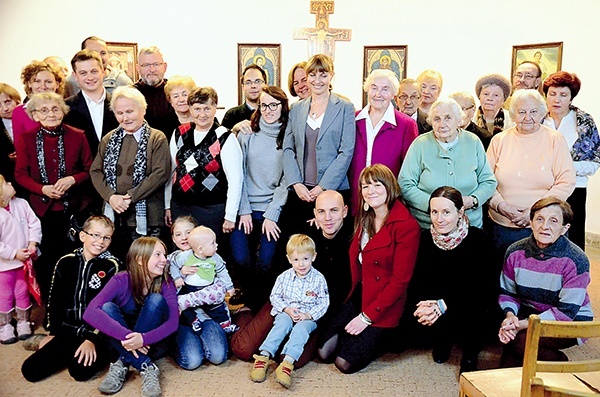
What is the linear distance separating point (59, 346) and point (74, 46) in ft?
13.8

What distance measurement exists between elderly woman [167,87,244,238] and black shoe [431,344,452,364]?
1.43m

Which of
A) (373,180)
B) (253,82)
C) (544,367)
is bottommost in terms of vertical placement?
(544,367)

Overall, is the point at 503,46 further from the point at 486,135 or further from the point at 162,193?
the point at 162,193

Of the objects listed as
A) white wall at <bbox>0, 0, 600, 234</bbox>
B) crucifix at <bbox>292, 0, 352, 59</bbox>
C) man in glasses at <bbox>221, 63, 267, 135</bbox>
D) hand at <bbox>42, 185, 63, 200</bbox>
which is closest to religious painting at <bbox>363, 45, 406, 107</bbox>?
white wall at <bbox>0, 0, 600, 234</bbox>

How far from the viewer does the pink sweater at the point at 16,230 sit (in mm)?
3387

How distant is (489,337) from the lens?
10.2 ft

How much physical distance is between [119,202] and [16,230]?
664 millimetres

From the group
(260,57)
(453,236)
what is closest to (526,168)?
(453,236)

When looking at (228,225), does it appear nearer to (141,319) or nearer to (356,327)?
(141,319)

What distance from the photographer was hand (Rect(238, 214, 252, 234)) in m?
3.58

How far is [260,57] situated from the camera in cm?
676

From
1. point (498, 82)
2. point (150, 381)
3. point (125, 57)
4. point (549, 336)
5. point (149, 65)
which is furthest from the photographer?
point (125, 57)

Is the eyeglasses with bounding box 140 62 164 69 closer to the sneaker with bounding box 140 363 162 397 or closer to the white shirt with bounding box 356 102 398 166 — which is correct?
the white shirt with bounding box 356 102 398 166

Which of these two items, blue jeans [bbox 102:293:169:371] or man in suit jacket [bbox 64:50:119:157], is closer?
blue jeans [bbox 102:293:169:371]
